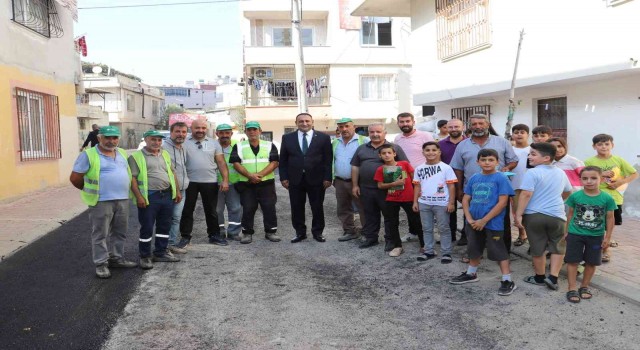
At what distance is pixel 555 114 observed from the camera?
10.1m

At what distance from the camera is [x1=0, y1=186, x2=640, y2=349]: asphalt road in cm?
396

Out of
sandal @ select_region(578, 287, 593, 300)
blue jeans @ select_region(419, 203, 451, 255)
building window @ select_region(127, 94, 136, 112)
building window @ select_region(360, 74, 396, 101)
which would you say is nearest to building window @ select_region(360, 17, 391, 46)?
building window @ select_region(360, 74, 396, 101)

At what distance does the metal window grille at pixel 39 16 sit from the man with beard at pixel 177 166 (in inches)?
280

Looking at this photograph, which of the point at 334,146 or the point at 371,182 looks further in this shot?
the point at 334,146

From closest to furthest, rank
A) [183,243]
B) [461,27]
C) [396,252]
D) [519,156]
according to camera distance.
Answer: [519,156] < [396,252] < [183,243] < [461,27]

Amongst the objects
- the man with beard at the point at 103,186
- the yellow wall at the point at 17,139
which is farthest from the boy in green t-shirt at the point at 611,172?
the yellow wall at the point at 17,139

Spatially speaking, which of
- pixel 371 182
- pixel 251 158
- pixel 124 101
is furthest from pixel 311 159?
pixel 124 101

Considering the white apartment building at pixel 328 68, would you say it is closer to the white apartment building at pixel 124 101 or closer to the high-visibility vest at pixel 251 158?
the white apartment building at pixel 124 101

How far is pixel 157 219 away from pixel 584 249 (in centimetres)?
462

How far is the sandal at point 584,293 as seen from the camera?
4.79m

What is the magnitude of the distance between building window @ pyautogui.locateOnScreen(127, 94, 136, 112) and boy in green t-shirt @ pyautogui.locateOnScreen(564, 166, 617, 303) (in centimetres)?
3805

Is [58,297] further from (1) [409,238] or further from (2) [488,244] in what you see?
(1) [409,238]

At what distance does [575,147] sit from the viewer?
947cm

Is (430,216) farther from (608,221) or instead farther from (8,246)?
(8,246)
